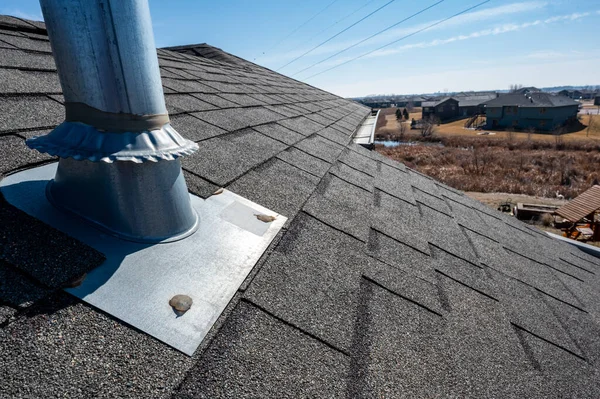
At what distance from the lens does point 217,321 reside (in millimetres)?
1130

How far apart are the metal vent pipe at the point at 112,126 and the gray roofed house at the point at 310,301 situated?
21 cm

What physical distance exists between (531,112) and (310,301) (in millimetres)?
60118

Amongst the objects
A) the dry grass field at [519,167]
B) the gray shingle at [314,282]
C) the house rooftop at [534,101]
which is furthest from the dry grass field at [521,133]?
the gray shingle at [314,282]

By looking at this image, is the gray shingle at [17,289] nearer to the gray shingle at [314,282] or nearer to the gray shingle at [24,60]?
the gray shingle at [314,282]

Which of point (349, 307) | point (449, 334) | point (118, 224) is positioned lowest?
point (449, 334)

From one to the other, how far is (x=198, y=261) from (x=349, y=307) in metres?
0.71

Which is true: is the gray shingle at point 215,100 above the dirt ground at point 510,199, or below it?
above

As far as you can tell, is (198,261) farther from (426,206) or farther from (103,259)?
(426,206)

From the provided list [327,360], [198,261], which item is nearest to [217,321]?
[198,261]

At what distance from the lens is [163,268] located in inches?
49.4

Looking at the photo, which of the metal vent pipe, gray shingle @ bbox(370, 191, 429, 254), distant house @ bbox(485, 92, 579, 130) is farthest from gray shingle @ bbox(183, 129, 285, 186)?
distant house @ bbox(485, 92, 579, 130)

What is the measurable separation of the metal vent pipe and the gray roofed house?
207 millimetres

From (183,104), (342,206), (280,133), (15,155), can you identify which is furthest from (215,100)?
(15,155)

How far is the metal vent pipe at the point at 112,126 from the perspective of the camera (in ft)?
3.93
